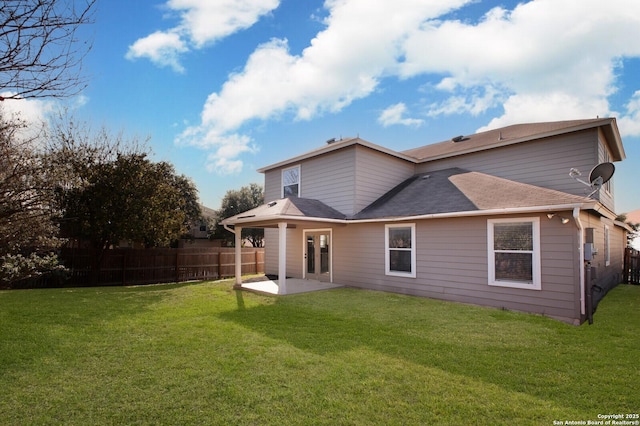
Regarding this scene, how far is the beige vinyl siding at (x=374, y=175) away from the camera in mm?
11688

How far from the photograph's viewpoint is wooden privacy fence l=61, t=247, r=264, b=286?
12.0m

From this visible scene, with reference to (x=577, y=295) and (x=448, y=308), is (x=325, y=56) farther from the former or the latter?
(x=577, y=295)

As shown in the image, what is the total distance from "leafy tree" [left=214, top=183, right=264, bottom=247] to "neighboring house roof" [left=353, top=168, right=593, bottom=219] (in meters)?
19.6

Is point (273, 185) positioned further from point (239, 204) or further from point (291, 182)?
point (239, 204)

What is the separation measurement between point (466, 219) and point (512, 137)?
4.83 meters

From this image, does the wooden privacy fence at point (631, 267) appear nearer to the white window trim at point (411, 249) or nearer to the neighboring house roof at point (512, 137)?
the neighboring house roof at point (512, 137)

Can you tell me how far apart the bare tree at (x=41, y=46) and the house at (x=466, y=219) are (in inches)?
270

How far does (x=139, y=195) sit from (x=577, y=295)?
13604mm

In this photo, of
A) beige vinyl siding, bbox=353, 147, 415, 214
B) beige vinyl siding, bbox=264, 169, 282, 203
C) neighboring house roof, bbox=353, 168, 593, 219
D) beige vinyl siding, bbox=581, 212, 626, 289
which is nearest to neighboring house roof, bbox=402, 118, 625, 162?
neighboring house roof, bbox=353, 168, 593, 219

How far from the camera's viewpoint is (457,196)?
30.9 ft

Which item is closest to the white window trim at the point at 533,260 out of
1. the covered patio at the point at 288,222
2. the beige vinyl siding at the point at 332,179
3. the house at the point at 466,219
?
the house at the point at 466,219

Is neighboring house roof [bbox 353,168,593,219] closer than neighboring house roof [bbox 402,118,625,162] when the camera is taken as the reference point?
Yes

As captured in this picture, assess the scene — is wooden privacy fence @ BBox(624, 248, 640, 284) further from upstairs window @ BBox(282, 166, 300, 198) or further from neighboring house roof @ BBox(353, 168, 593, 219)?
upstairs window @ BBox(282, 166, 300, 198)

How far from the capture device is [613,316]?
7188mm
